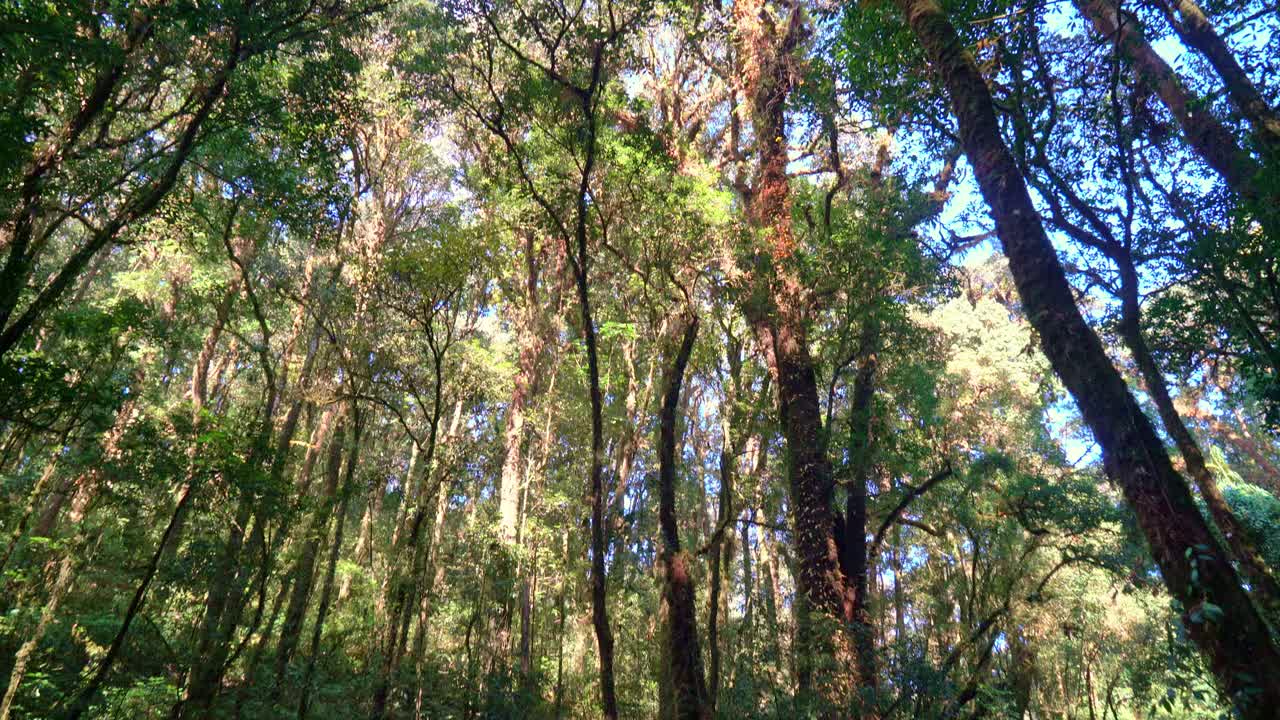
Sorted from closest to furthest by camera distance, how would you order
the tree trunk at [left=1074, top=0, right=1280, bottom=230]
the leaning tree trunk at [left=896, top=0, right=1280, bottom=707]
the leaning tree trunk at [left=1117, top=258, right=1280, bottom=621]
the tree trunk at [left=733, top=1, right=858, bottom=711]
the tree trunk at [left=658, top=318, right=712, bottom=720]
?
the leaning tree trunk at [left=896, top=0, right=1280, bottom=707]
the tree trunk at [left=658, top=318, right=712, bottom=720]
the tree trunk at [left=1074, top=0, right=1280, bottom=230]
the tree trunk at [left=733, top=1, right=858, bottom=711]
the leaning tree trunk at [left=1117, top=258, right=1280, bottom=621]

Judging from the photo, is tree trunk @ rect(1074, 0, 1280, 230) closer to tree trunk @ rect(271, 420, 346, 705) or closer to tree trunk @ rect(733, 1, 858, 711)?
tree trunk @ rect(733, 1, 858, 711)

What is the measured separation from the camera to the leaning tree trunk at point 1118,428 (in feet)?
11.8

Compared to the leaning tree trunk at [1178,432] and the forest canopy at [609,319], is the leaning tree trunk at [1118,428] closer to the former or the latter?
the forest canopy at [609,319]

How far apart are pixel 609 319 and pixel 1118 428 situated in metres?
11.2

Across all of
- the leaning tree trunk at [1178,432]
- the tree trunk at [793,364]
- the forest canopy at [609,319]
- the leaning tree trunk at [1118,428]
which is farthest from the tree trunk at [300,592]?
the leaning tree trunk at [1178,432]

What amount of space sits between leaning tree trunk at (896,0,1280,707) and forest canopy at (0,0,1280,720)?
0.03 meters

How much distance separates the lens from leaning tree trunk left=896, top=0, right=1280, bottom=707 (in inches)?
142

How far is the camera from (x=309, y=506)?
866cm

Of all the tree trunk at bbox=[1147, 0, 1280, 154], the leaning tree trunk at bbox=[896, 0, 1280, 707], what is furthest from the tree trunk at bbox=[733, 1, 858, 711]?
the tree trunk at bbox=[1147, 0, 1280, 154]

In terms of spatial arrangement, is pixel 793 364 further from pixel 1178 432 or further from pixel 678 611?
pixel 1178 432

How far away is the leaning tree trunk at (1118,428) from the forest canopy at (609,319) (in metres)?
0.03

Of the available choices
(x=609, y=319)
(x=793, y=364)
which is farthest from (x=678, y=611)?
(x=609, y=319)

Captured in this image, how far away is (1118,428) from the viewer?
4.35 metres

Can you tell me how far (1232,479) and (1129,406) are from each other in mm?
17454
